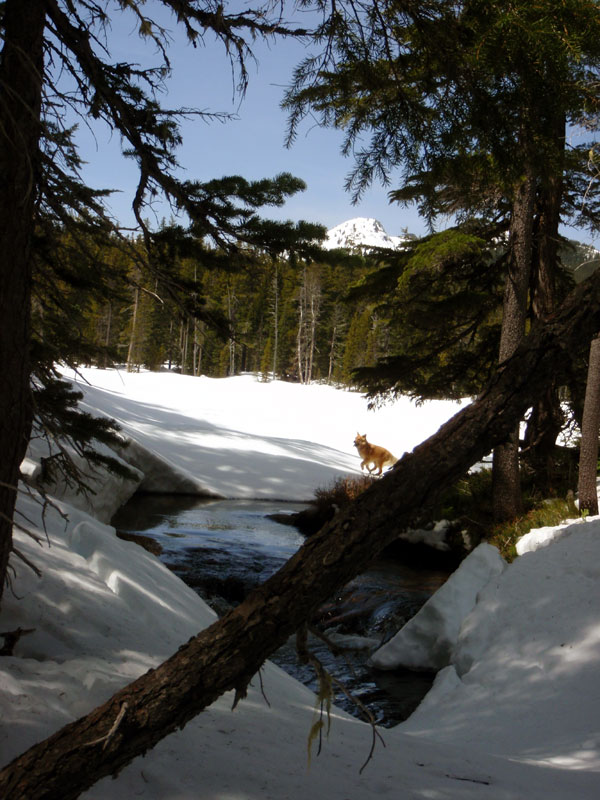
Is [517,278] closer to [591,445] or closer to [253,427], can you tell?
[591,445]

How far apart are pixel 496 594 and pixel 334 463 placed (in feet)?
45.6

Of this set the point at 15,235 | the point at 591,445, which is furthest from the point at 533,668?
the point at 15,235

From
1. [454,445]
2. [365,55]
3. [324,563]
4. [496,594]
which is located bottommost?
[496,594]

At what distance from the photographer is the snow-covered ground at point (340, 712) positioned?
2686 mm

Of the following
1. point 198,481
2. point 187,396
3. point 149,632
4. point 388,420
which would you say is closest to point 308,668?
point 149,632

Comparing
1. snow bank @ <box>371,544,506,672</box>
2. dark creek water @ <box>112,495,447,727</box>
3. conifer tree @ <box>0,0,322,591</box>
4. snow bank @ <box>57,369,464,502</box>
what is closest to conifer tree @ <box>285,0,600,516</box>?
conifer tree @ <box>0,0,322,591</box>

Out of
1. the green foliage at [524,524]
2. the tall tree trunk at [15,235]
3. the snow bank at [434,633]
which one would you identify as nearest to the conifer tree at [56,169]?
the tall tree trunk at [15,235]

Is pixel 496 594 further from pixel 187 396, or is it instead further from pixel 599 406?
pixel 187 396

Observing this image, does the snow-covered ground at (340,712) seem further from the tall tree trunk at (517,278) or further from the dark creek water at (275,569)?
the tall tree trunk at (517,278)

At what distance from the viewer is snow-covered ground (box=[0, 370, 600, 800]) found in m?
2.69

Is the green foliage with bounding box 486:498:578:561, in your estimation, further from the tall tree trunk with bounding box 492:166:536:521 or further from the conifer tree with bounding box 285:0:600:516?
the conifer tree with bounding box 285:0:600:516

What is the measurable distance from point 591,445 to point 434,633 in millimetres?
4078

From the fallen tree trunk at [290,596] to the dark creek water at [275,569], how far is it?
249 cm

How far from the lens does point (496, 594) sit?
6.66 m
